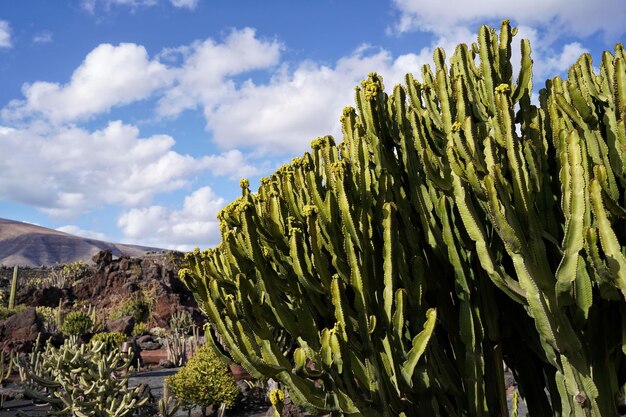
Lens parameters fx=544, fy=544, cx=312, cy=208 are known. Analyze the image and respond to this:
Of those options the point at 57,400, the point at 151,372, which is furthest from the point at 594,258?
the point at 151,372

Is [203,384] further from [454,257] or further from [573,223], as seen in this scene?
[573,223]

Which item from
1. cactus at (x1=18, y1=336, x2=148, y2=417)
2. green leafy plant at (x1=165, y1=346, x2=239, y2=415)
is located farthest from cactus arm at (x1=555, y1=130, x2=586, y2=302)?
green leafy plant at (x1=165, y1=346, x2=239, y2=415)

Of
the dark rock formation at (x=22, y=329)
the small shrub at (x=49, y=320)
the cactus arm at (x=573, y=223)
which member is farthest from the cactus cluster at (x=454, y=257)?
the small shrub at (x=49, y=320)

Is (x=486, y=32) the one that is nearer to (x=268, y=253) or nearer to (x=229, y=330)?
(x=268, y=253)

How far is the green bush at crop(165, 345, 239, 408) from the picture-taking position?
988cm

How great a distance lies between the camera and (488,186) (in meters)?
2.74

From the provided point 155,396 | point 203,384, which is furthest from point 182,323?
point 203,384

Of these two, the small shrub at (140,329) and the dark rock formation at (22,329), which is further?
the small shrub at (140,329)

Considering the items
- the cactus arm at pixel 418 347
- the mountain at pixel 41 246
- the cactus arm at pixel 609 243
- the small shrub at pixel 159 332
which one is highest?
the mountain at pixel 41 246

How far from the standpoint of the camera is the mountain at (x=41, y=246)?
99.3 metres

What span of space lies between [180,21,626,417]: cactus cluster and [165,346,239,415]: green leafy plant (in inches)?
253

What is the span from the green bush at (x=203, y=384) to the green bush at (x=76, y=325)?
966 centimetres

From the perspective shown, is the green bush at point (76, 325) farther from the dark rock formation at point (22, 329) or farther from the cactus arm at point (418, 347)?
the cactus arm at point (418, 347)

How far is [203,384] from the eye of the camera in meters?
9.99
